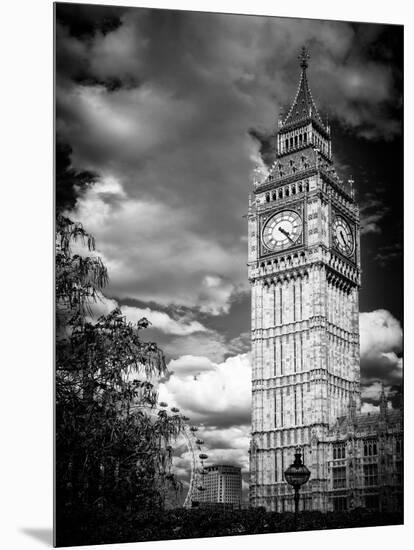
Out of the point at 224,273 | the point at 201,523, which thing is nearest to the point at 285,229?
the point at 224,273

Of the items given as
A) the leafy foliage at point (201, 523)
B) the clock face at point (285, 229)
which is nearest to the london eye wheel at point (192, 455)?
the leafy foliage at point (201, 523)

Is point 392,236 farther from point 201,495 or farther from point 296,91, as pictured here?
point 201,495

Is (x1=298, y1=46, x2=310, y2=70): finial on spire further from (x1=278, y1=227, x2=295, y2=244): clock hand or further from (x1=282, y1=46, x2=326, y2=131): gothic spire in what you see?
(x1=278, y1=227, x2=295, y2=244): clock hand

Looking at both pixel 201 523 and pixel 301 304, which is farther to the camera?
pixel 301 304

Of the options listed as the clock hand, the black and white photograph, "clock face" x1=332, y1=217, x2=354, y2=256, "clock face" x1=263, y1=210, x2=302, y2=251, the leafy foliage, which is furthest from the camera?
the clock hand

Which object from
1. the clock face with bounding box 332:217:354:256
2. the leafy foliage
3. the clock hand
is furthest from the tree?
the clock hand

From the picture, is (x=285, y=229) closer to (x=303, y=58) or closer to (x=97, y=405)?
(x=303, y=58)
